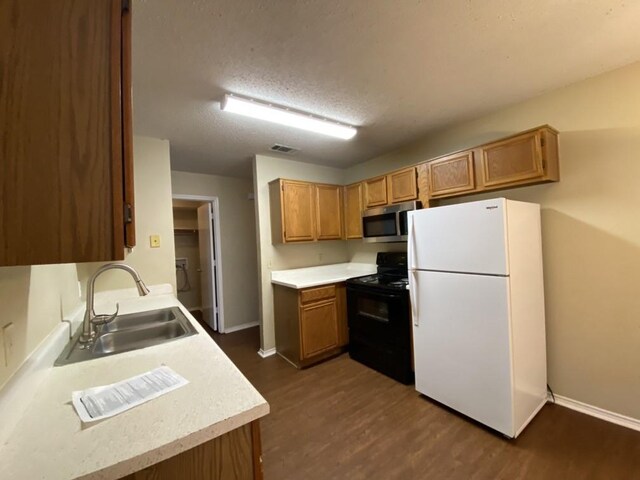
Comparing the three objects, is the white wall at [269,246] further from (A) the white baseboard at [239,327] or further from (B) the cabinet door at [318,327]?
(A) the white baseboard at [239,327]

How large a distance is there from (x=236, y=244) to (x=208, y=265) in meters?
0.56

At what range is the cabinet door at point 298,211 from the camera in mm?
3172

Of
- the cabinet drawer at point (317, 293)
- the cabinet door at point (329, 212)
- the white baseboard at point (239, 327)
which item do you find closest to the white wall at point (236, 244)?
the white baseboard at point (239, 327)

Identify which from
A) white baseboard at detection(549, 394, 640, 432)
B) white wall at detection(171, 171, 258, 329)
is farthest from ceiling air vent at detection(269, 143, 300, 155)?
white baseboard at detection(549, 394, 640, 432)

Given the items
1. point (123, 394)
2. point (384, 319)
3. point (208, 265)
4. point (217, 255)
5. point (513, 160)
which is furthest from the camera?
point (208, 265)

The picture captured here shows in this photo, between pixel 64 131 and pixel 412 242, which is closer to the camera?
pixel 64 131

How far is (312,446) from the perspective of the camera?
5.80ft

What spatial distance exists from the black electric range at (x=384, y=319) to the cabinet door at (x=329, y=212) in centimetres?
74

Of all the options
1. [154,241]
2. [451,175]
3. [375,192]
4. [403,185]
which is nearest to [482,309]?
[451,175]

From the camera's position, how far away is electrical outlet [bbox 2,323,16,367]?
29.5 inches

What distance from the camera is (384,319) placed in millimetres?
2611

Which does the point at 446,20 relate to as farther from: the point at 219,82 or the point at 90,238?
the point at 90,238

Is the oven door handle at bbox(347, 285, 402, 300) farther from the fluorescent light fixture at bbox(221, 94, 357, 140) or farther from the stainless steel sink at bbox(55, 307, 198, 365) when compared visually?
the stainless steel sink at bbox(55, 307, 198, 365)

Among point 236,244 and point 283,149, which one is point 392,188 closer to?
point 283,149
